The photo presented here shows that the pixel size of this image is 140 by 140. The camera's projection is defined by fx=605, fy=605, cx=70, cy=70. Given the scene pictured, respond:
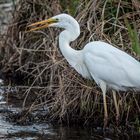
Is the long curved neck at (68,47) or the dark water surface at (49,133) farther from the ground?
the long curved neck at (68,47)

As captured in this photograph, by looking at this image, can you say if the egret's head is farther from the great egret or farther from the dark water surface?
the dark water surface

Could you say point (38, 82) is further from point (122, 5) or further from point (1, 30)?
point (1, 30)

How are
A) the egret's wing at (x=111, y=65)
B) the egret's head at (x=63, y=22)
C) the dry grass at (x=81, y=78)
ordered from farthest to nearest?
the dry grass at (x=81, y=78), the egret's head at (x=63, y=22), the egret's wing at (x=111, y=65)

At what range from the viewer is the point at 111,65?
794 cm

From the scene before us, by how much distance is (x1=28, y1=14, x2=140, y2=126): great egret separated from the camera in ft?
25.7

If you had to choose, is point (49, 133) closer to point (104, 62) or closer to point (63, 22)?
point (104, 62)

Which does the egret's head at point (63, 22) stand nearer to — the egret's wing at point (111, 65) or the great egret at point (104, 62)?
the great egret at point (104, 62)

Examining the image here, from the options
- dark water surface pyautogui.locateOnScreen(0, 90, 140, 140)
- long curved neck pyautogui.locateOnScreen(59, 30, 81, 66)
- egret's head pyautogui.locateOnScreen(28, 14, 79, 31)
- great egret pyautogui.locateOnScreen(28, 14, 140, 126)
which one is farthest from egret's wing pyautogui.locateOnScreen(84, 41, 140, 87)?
dark water surface pyautogui.locateOnScreen(0, 90, 140, 140)

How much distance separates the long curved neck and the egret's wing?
23 centimetres

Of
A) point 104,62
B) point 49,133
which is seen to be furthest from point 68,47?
point 49,133

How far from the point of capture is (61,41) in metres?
8.25

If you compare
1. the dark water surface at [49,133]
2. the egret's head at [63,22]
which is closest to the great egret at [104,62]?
the egret's head at [63,22]

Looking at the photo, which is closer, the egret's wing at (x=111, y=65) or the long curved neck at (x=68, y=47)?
the egret's wing at (x=111, y=65)

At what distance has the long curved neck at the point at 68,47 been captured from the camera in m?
8.13
